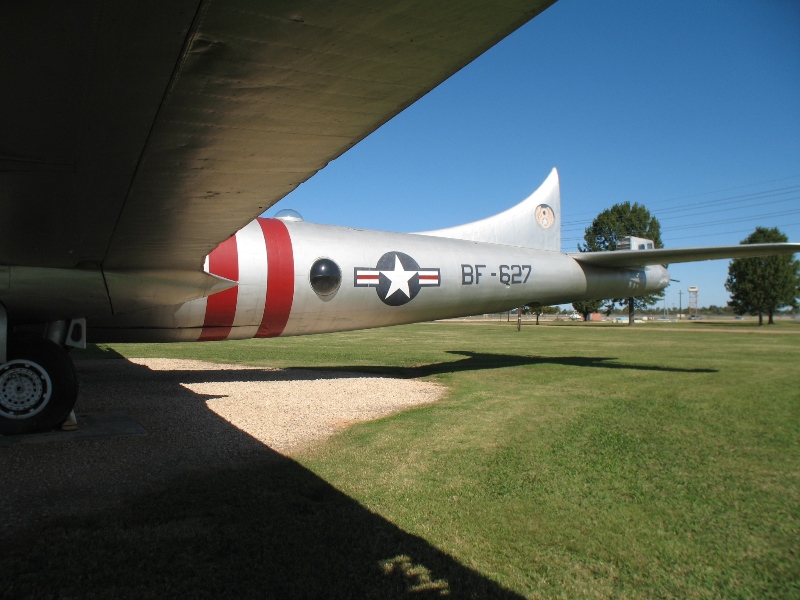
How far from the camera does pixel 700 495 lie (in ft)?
14.6

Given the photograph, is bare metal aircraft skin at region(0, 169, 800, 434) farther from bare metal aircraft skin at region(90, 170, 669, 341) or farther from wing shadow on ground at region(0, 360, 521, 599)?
wing shadow on ground at region(0, 360, 521, 599)

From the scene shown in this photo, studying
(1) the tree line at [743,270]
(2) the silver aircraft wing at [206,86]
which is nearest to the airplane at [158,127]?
(2) the silver aircraft wing at [206,86]

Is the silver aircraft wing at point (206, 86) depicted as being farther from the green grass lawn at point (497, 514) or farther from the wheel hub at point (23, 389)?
the wheel hub at point (23, 389)

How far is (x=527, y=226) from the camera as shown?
13344mm

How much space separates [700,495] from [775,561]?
1.08 meters

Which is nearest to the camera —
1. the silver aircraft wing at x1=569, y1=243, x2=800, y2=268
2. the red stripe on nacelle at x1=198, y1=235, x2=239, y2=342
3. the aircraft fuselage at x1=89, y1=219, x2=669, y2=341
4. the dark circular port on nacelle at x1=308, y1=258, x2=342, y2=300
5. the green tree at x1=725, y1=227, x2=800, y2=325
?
the red stripe on nacelle at x1=198, y1=235, x2=239, y2=342

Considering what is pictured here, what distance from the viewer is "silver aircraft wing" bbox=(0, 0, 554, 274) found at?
1661 millimetres

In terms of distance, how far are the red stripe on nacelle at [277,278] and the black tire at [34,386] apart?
Answer: 3.30 m

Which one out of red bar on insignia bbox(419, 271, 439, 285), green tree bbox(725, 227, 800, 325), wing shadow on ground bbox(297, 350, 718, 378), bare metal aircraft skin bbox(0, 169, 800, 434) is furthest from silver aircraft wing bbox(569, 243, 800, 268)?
green tree bbox(725, 227, 800, 325)

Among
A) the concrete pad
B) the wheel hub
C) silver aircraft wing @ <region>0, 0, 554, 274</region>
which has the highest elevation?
silver aircraft wing @ <region>0, 0, 554, 274</region>

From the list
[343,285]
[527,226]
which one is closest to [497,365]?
[527,226]

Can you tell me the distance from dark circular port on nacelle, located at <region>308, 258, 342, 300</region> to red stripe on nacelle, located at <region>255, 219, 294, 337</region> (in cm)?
42

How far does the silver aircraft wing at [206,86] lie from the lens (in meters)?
1.66

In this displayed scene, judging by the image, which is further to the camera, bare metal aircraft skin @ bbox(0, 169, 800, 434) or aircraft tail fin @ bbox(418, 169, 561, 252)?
aircraft tail fin @ bbox(418, 169, 561, 252)
